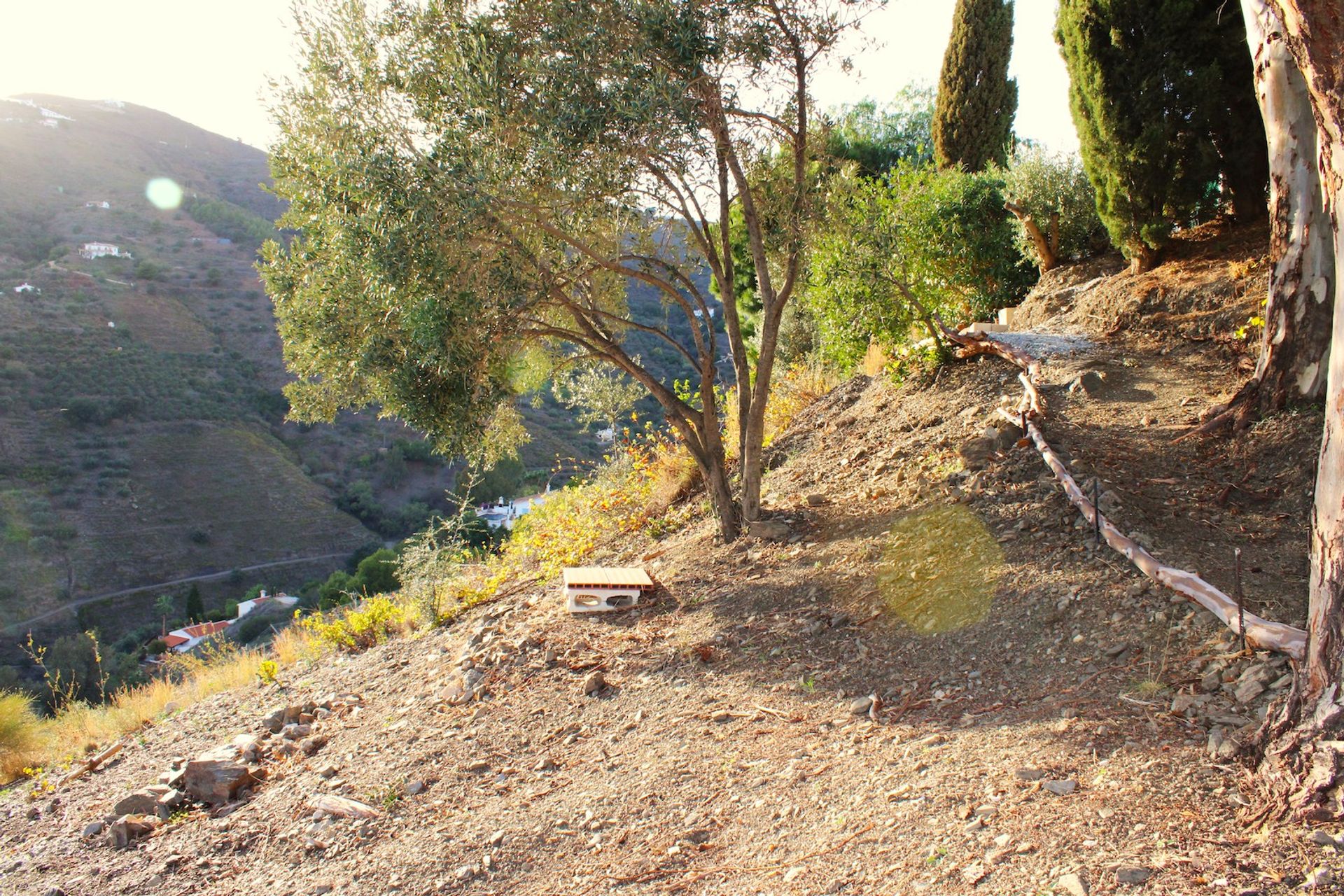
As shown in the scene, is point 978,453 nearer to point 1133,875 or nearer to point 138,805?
point 1133,875

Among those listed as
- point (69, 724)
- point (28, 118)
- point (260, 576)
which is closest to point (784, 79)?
point (69, 724)

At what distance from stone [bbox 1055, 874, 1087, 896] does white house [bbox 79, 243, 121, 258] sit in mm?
46945

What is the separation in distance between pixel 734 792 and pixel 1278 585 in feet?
9.45

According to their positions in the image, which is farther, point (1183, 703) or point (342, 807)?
point (342, 807)

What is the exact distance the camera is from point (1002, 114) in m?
14.4

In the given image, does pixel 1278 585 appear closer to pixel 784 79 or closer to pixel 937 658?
pixel 937 658

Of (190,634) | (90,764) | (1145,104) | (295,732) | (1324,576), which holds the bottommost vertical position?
(190,634)

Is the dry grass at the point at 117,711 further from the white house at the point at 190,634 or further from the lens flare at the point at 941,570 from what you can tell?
the white house at the point at 190,634

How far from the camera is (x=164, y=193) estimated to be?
2025 inches

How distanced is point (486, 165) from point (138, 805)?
4.60 meters

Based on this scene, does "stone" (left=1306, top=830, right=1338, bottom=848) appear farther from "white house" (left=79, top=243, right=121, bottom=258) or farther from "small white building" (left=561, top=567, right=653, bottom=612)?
"white house" (left=79, top=243, right=121, bottom=258)

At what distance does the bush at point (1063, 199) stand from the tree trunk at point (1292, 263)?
5.45 metres

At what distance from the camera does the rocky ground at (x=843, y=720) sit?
2.78 meters

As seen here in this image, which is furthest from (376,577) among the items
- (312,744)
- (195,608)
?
(312,744)
